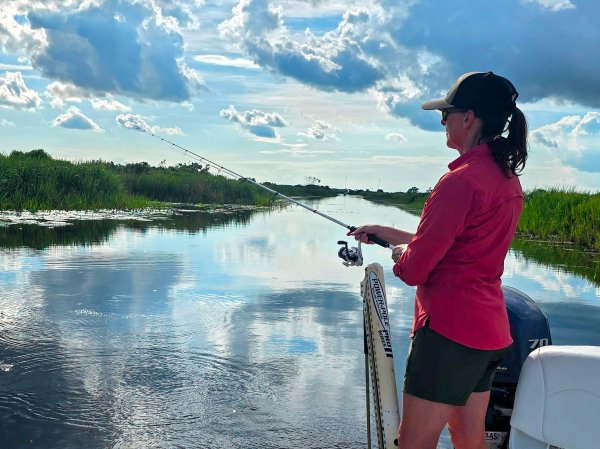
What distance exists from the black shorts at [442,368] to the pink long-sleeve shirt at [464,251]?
0.14ft

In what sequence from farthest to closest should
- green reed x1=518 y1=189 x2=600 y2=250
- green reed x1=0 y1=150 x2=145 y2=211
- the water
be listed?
green reed x1=0 y1=150 x2=145 y2=211, green reed x1=518 y1=189 x2=600 y2=250, the water

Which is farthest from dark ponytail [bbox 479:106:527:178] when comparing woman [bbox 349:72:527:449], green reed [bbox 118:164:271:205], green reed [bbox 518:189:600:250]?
green reed [bbox 118:164:271:205]

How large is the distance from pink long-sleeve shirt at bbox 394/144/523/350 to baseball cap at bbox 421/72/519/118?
182 millimetres

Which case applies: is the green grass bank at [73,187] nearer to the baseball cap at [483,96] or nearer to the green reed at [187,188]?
the green reed at [187,188]

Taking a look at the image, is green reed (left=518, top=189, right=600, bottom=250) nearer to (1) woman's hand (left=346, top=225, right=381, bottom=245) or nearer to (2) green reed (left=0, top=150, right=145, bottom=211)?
(1) woman's hand (left=346, top=225, right=381, bottom=245)

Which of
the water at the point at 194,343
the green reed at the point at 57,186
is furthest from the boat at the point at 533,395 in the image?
the green reed at the point at 57,186

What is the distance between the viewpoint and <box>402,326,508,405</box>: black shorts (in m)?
2.66

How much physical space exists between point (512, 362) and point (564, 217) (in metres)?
18.1

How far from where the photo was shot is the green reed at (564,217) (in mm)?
18438

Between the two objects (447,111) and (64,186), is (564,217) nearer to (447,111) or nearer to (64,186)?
(447,111)

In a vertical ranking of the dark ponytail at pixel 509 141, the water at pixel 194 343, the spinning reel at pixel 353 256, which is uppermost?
the dark ponytail at pixel 509 141

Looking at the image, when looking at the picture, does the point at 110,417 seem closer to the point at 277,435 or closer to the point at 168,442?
the point at 168,442

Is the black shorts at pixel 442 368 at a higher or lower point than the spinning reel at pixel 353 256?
lower

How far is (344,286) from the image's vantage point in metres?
10.6
